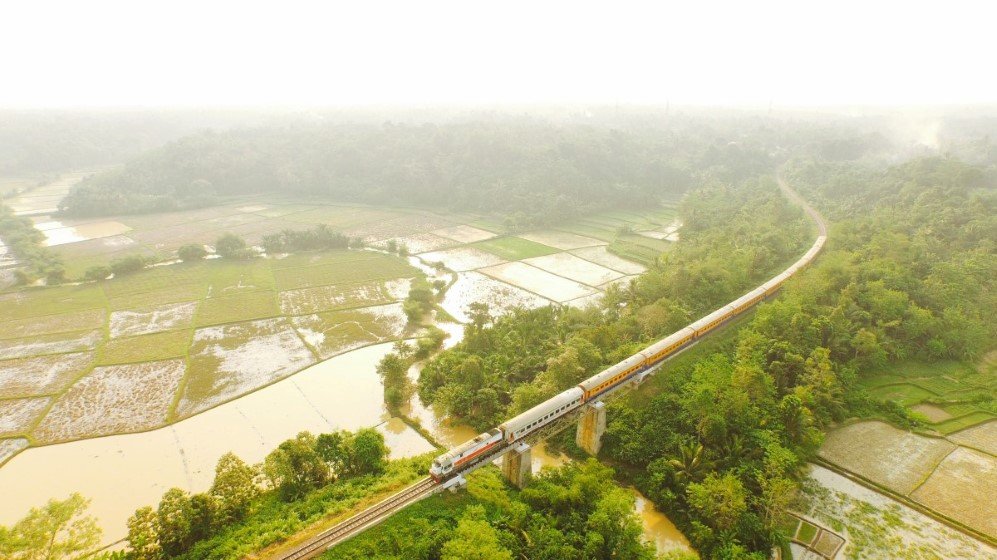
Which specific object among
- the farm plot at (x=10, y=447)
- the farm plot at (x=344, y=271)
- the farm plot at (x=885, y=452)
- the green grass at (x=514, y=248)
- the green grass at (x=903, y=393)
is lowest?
the green grass at (x=514, y=248)

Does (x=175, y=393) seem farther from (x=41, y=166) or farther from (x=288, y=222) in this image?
(x=41, y=166)

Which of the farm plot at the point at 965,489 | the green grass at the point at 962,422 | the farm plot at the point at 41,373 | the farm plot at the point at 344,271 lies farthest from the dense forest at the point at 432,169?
the farm plot at the point at 965,489

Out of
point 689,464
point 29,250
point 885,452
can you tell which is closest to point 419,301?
point 689,464

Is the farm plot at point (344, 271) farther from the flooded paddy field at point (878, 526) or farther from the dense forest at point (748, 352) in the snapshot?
the flooded paddy field at point (878, 526)

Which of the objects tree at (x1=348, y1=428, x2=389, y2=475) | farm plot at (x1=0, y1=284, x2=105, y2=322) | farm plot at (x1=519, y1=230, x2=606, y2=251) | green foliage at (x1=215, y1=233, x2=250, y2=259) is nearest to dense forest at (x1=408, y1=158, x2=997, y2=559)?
tree at (x1=348, y1=428, x2=389, y2=475)

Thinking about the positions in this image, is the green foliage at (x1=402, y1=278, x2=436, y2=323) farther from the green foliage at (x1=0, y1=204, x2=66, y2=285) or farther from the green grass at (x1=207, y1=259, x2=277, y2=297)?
the green foliage at (x1=0, y1=204, x2=66, y2=285)

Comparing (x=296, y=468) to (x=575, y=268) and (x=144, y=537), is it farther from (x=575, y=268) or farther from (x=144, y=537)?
(x=575, y=268)
